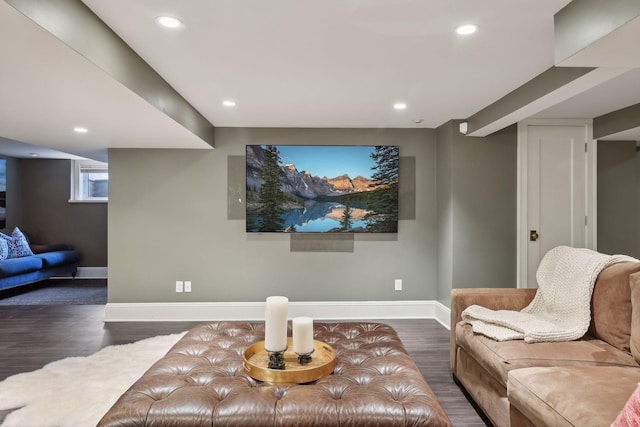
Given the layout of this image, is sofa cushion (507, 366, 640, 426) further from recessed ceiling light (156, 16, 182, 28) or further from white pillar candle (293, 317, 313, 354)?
recessed ceiling light (156, 16, 182, 28)

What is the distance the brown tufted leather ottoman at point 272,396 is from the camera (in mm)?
1528

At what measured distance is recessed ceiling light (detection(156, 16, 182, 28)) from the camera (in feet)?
6.73

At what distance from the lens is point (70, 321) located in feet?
14.7

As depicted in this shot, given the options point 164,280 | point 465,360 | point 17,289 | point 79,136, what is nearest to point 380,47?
point 465,360

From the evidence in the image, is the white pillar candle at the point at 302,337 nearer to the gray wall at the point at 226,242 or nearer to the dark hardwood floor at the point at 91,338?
the dark hardwood floor at the point at 91,338

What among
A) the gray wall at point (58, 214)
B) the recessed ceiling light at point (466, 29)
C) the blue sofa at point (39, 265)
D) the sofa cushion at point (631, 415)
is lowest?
the blue sofa at point (39, 265)

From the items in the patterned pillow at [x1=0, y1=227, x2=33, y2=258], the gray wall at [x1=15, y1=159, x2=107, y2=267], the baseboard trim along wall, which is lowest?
the baseboard trim along wall

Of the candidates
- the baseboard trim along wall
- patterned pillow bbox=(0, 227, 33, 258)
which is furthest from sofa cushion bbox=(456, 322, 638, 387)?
patterned pillow bbox=(0, 227, 33, 258)

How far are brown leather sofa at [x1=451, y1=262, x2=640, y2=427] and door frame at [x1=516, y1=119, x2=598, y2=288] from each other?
1.46m

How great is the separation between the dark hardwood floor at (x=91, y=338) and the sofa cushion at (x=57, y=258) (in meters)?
1.43

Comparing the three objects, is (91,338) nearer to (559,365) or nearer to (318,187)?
(318,187)

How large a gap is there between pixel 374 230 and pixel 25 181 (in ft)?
21.7

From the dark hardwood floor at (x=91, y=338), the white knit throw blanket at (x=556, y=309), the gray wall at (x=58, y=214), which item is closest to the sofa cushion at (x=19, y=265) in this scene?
the dark hardwood floor at (x=91, y=338)

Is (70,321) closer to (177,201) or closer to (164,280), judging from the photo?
(164,280)
